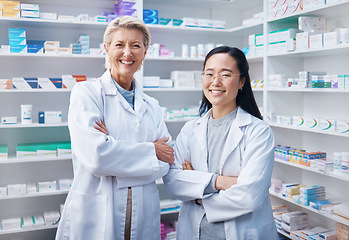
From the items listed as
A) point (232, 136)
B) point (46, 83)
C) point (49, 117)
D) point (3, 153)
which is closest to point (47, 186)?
point (3, 153)

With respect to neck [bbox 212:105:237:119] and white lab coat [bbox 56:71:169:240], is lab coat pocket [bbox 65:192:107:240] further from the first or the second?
neck [bbox 212:105:237:119]

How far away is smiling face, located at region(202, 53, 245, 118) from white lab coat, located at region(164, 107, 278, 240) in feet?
0.48

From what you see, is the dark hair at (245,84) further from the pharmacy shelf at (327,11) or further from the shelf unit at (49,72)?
the shelf unit at (49,72)

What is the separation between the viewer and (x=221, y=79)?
178 cm

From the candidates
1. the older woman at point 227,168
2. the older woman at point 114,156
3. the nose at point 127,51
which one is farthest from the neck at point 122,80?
the older woman at point 227,168

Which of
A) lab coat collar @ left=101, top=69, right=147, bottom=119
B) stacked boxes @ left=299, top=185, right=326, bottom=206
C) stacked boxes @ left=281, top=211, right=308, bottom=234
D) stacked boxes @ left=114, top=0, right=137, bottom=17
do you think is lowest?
stacked boxes @ left=281, top=211, right=308, bottom=234

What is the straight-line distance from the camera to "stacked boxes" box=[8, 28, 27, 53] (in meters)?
3.12

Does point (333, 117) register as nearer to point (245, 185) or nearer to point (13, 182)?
point (245, 185)

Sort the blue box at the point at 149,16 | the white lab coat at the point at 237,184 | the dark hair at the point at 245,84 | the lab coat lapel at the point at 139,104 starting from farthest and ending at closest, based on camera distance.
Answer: the blue box at the point at 149,16
the lab coat lapel at the point at 139,104
the dark hair at the point at 245,84
the white lab coat at the point at 237,184

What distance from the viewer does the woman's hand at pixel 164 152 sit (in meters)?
1.87

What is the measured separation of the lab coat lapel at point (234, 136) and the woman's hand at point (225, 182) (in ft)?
0.20

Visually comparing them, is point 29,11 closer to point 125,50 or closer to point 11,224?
point 125,50

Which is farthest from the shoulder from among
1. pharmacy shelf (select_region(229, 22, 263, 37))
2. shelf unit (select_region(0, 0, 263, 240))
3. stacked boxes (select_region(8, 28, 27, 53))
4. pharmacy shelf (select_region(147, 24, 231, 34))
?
pharmacy shelf (select_region(229, 22, 263, 37))

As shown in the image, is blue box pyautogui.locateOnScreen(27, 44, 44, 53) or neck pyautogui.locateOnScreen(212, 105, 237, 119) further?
blue box pyautogui.locateOnScreen(27, 44, 44, 53)
